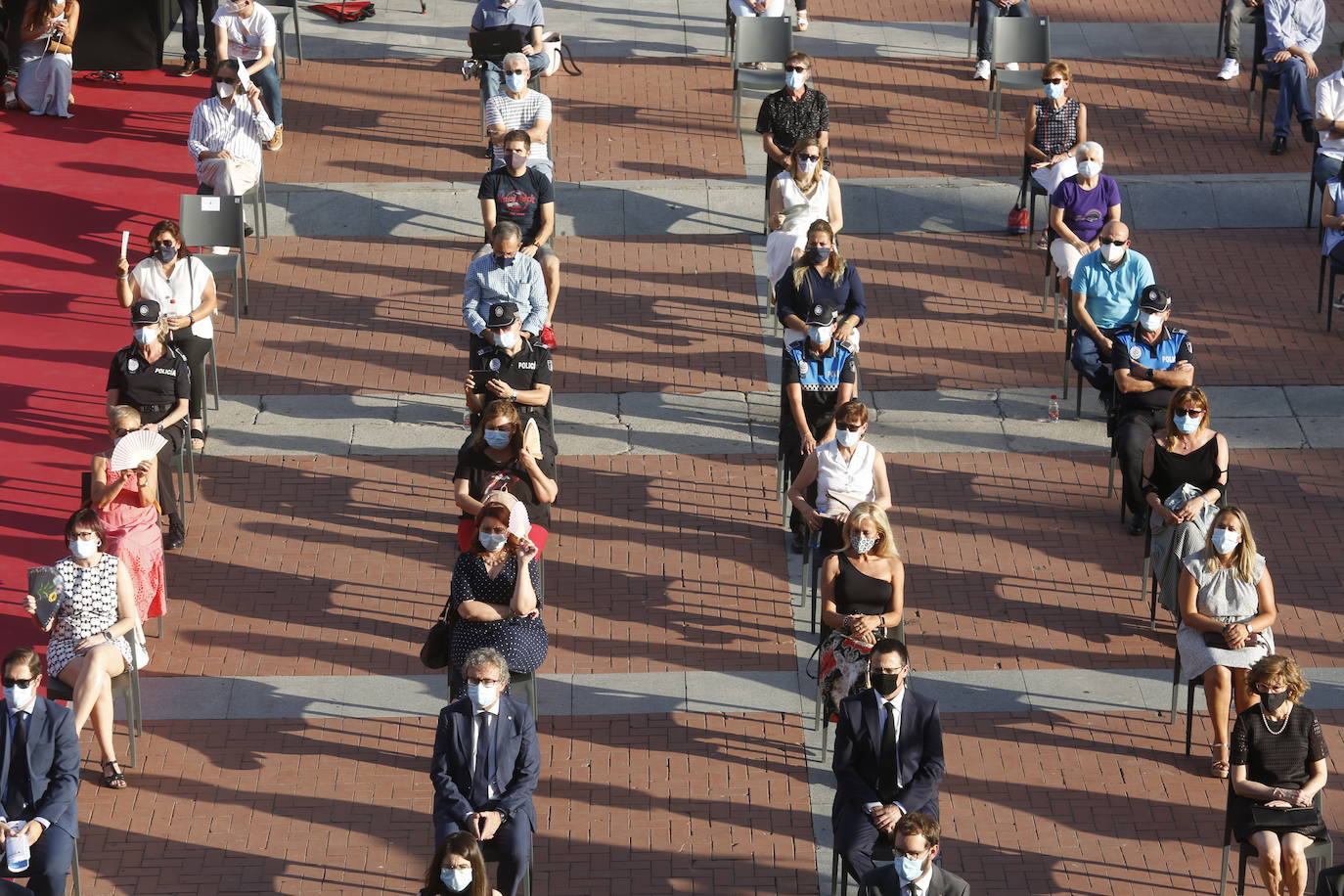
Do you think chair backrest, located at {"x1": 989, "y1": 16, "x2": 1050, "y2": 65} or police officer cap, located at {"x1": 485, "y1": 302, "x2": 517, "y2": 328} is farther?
chair backrest, located at {"x1": 989, "y1": 16, "x2": 1050, "y2": 65}

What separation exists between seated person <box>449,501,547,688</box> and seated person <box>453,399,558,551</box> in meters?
1.02

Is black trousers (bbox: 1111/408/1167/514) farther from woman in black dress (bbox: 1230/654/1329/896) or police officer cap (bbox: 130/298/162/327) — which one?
police officer cap (bbox: 130/298/162/327)

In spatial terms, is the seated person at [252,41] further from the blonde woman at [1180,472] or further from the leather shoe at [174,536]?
the blonde woman at [1180,472]

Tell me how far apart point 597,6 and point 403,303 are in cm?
676

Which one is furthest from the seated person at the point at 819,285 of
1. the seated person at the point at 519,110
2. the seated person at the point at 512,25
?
the seated person at the point at 512,25

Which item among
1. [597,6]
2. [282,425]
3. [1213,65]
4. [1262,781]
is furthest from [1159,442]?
[597,6]

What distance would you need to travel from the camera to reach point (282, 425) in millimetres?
14359

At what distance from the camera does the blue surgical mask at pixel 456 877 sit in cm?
870

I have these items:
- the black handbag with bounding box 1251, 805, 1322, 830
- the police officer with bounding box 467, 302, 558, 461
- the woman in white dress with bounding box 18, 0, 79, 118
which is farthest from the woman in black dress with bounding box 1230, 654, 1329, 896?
the woman in white dress with bounding box 18, 0, 79, 118

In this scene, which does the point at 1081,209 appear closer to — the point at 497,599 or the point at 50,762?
the point at 497,599

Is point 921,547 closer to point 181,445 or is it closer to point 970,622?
point 970,622

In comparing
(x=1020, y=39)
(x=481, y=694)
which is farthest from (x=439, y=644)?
(x=1020, y=39)

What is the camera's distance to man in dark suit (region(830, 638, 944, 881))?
9.69m

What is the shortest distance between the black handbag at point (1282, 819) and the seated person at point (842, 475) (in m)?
2.96
